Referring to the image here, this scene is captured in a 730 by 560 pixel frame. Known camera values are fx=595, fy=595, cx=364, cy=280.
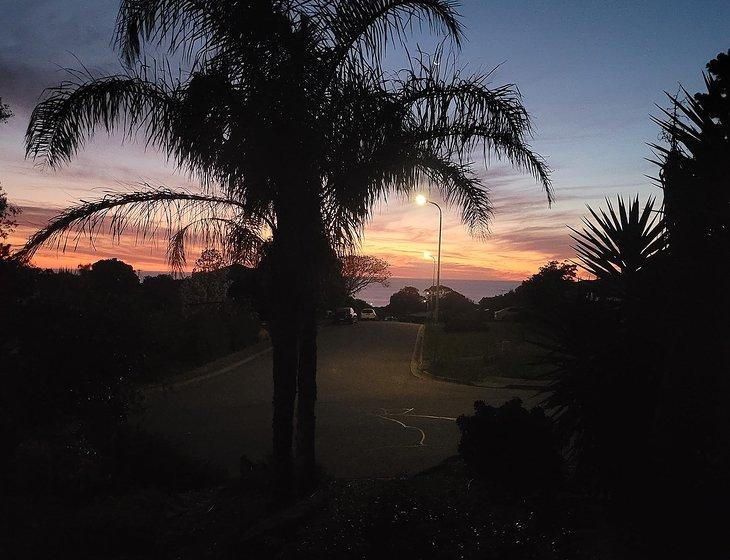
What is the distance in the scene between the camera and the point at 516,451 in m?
5.73

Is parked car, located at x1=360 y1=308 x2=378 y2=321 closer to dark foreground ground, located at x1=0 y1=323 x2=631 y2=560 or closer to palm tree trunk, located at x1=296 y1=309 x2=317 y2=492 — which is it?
dark foreground ground, located at x1=0 y1=323 x2=631 y2=560

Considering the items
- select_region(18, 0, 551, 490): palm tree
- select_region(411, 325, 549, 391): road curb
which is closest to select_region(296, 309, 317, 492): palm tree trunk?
select_region(18, 0, 551, 490): palm tree

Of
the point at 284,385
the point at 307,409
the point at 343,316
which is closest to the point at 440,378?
the point at 307,409

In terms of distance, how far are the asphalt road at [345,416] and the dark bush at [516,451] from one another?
7.81 feet

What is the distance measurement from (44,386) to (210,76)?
12.7 feet

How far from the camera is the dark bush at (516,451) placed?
5.67m

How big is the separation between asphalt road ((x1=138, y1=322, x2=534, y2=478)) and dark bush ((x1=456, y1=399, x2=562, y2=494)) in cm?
238

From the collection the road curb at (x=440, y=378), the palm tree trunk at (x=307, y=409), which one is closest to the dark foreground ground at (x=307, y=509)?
the palm tree trunk at (x=307, y=409)

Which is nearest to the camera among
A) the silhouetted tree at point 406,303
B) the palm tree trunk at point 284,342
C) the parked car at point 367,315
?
the palm tree trunk at point 284,342

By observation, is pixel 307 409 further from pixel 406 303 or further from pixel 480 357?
pixel 406 303

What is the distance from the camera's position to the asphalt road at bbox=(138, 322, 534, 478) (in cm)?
979

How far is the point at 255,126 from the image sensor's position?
249 inches

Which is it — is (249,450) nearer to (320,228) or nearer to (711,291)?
(320,228)

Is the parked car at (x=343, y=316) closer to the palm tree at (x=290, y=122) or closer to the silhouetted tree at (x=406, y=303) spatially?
the silhouetted tree at (x=406, y=303)
